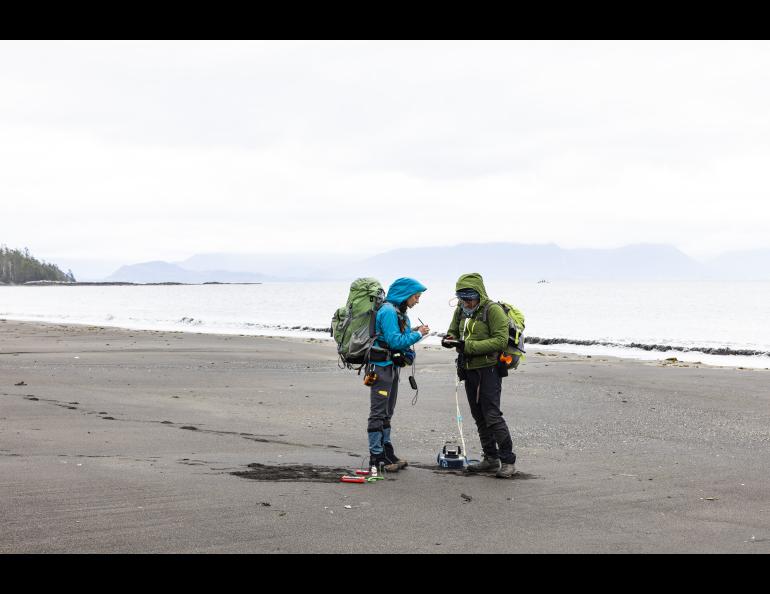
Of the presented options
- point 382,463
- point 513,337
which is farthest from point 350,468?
A: point 513,337

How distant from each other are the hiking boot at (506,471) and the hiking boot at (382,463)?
102cm

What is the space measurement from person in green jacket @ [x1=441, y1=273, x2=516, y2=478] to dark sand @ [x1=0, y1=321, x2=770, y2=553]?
0.33 m

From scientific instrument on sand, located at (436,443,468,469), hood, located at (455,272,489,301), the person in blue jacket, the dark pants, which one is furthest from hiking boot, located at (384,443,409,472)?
hood, located at (455,272,489,301)

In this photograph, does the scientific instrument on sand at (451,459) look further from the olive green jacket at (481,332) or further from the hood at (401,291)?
the hood at (401,291)

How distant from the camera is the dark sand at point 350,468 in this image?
5570 mm

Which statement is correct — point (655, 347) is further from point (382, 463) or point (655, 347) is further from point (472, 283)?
point (382, 463)

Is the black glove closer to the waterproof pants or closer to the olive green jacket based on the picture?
the waterproof pants

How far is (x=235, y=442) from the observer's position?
9125 mm

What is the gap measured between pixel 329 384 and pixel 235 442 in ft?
19.7

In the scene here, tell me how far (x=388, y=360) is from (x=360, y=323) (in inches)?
18.5

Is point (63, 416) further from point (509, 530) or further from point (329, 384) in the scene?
point (509, 530)

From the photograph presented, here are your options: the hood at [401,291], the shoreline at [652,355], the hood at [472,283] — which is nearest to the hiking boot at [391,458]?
the hood at [401,291]

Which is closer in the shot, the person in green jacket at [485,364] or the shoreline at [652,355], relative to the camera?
the person in green jacket at [485,364]
